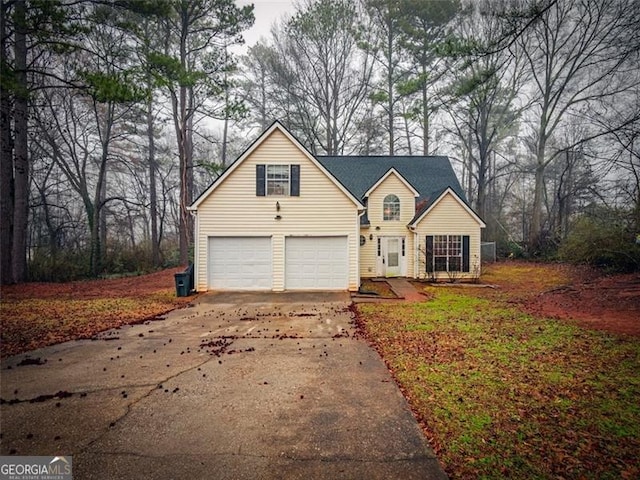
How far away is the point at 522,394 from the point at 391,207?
1247 centimetres

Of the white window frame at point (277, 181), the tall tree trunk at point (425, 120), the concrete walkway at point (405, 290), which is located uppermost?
the tall tree trunk at point (425, 120)

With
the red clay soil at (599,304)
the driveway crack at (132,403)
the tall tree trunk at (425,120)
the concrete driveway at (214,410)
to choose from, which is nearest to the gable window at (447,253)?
the red clay soil at (599,304)

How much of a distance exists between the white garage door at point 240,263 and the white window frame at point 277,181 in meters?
1.90

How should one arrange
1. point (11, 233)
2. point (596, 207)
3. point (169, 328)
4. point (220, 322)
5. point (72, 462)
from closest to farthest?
point (72, 462) → point (169, 328) → point (220, 322) → point (11, 233) → point (596, 207)

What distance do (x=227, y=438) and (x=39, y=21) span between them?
30.7ft

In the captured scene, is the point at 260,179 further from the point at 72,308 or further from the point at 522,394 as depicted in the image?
the point at 522,394

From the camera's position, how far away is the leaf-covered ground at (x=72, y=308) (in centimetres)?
627

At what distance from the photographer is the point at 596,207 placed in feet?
45.0

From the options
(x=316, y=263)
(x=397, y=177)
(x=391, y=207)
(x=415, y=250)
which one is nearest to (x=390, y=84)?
(x=397, y=177)

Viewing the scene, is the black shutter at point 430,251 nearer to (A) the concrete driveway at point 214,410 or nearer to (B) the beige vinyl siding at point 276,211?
(B) the beige vinyl siding at point 276,211

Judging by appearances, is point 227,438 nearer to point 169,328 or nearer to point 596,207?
point 169,328

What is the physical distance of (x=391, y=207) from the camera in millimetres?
15625

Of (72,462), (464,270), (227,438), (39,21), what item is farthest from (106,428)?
(464,270)

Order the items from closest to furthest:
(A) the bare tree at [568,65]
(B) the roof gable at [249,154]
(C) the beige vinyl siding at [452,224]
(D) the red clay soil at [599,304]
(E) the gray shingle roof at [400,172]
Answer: (D) the red clay soil at [599,304], (B) the roof gable at [249,154], (C) the beige vinyl siding at [452,224], (A) the bare tree at [568,65], (E) the gray shingle roof at [400,172]
